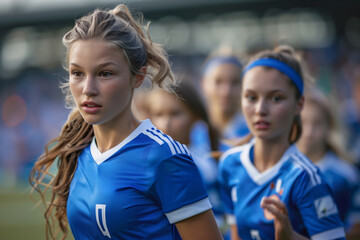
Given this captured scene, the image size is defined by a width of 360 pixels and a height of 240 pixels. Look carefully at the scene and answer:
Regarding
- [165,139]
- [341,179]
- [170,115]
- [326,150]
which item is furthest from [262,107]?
[326,150]

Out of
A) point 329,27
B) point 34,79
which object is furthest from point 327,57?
point 34,79

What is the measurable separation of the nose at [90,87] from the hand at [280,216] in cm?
113

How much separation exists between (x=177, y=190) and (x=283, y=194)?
3.58ft

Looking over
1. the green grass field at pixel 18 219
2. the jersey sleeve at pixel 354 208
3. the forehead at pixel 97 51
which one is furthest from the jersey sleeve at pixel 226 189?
the green grass field at pixel 18 219

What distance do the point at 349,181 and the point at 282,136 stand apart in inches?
86.8


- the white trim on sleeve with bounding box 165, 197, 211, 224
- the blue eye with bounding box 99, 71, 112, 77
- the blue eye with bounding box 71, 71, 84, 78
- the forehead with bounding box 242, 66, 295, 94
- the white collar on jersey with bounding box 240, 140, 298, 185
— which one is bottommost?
the white trim on sleeve with bounding box 165, 197, 211, 224

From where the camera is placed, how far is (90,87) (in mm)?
2459

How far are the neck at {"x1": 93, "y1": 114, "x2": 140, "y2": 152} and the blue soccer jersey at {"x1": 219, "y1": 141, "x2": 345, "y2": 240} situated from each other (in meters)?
1.13

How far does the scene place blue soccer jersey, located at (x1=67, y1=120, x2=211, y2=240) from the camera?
7.93 ft

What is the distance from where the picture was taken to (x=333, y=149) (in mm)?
5641

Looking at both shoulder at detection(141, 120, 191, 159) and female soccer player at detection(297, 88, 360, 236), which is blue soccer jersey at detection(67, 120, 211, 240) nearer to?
shoulder at detection(141, 120, 191, 159)

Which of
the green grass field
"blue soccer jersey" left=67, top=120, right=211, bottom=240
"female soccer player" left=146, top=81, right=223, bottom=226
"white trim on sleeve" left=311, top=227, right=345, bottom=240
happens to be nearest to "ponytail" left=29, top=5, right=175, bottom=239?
"blue soccer jersey" left=67, top=120, right=211, bottom=240

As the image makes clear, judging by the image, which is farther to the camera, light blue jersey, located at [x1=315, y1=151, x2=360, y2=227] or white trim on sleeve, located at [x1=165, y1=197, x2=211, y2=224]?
light blue jersey, located at [x1=315, y1=151, x2=360, y2=227]

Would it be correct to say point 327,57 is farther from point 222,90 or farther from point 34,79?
point 222,90
